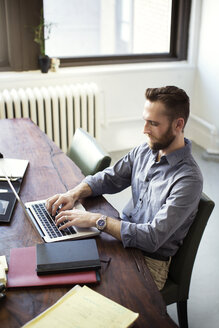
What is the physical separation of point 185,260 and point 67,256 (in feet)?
1.75

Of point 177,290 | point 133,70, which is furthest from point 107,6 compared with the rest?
point 177,290

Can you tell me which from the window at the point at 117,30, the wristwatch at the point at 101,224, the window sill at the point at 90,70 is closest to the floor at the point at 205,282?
the wristwatch at the point at 101,224

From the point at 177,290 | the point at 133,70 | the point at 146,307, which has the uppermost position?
the point at 133,70

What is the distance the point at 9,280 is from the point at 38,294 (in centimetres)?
10

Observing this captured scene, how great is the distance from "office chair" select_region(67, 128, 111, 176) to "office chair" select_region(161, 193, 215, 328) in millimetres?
573

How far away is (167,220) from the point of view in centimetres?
154

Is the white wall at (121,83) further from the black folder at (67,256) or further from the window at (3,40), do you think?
the black folder at (67,256)

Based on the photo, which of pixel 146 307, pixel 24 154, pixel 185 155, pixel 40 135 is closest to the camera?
pixel 146 307

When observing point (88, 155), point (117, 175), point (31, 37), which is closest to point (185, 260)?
point (117, 175)

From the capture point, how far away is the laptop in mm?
1503

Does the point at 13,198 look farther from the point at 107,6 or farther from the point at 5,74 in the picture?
the point at 107,6

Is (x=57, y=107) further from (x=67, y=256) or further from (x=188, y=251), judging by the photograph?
(x=67, y=256)

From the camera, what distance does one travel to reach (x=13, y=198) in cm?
176

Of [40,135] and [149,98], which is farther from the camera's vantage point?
[40,135]
